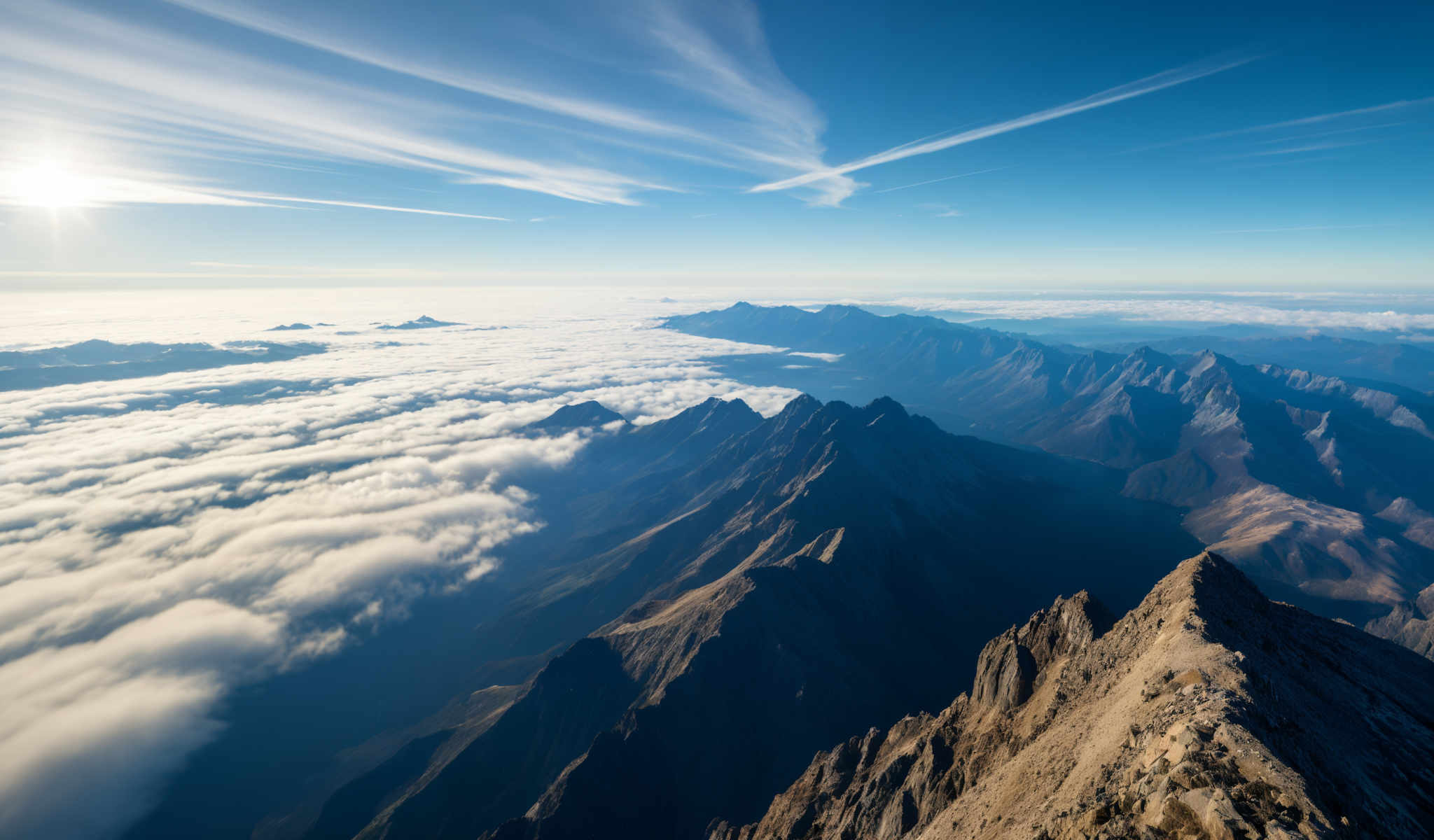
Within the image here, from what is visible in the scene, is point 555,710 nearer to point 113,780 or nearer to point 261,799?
point 261,799

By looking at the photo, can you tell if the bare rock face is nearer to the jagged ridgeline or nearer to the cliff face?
the cliff face

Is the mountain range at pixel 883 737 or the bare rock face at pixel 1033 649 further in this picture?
the bare rock face at pixel 1033 649

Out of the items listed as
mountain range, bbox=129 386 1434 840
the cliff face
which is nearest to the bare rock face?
the cliff face

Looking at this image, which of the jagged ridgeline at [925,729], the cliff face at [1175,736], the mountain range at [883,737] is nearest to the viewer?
the cliff face at [1175,736]

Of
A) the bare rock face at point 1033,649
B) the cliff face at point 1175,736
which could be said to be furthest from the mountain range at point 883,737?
the bare rock face at point 1033,649

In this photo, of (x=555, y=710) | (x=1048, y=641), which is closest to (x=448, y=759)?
(x=555, y=710)

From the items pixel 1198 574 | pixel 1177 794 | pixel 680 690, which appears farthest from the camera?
pixel 680 690

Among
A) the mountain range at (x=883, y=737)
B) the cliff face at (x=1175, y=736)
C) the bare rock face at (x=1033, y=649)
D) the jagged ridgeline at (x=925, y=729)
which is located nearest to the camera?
the cliff face at (x=1175, y=736)

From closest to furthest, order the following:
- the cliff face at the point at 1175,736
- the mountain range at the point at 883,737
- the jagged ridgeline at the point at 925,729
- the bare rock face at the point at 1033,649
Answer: the cliff face at the point at 1175,736
the jagged ridgeline at the point at 925,729
the mountain range at the point at 883,737
the bare rock face at the point at 1033,649

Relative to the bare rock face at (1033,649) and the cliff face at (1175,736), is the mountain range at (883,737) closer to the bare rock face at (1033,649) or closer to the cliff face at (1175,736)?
the cliff face at (1175,736)
